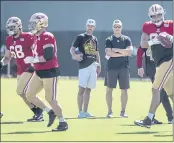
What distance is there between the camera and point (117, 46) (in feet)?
40.5

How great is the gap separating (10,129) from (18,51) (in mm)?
1917

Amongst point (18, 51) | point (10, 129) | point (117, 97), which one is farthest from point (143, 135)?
point (117, 97)

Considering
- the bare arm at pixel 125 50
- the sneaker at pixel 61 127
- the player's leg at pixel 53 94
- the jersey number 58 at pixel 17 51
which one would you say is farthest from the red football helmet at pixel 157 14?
the jersey number 58 at pixel 17 51

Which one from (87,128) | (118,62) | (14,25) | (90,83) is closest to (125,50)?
(118,62)

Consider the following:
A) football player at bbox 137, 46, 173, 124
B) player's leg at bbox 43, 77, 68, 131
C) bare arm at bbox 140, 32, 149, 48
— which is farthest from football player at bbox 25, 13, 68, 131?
football player at bbox 137, 46, 173, 124

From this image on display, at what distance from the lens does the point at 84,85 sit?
12391 millimetres

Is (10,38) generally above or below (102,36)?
above

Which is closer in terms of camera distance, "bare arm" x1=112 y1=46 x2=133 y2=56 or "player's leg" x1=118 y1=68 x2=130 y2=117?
"player's leg" x1=118 y1=68 x2=130 y2=117

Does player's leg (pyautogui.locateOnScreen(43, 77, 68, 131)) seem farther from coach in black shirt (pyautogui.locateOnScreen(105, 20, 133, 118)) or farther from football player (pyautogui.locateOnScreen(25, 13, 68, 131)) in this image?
coach in black shirt (pyautogui.locateOnScreen(105, 20, 133, 118))

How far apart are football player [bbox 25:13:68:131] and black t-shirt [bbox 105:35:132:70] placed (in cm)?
283

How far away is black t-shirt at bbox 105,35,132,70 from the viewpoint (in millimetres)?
12359

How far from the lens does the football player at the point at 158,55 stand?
9.52m

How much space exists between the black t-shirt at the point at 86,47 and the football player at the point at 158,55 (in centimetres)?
279

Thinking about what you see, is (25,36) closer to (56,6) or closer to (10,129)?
(10,129)
